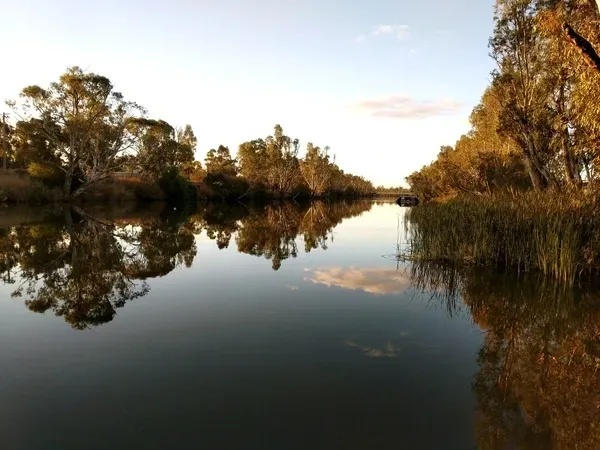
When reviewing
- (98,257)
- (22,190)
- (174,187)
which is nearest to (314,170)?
(174,187)

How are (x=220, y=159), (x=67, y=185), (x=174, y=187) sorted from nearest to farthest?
(x=67, y=185) < (x=174, y=187) < (x=220, y=159)

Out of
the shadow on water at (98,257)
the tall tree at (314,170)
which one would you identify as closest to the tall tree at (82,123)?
the shadow on water at (98,257)

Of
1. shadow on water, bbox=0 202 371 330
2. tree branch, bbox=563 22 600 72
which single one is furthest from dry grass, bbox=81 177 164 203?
tree branch, bbox=563 22 600 72

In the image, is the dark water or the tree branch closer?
the dark water

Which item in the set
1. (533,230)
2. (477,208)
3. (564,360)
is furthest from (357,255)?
(564,360)

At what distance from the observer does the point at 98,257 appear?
13.7 m

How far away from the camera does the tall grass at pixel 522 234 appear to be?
1077 centimetres

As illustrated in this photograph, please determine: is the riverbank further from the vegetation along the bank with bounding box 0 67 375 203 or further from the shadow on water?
the shadow on water

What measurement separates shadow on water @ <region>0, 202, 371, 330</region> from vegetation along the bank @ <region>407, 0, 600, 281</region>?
6313 millimetres

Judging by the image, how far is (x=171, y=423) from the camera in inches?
163

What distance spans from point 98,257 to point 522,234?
13.1 meters

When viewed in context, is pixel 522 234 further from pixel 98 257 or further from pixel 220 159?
pixel 220 159

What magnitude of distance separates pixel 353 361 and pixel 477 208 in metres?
9.61

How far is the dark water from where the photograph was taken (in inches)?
160
